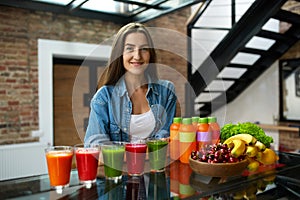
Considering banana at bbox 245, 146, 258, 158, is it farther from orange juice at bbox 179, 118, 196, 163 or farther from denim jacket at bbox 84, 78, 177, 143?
denim jacket at bbox 84, 78, 177, 143

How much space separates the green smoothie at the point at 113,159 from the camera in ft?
3.64

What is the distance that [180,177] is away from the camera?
1.21 meters

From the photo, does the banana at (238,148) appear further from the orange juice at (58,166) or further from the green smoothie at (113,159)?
the orange juice at (58,166)

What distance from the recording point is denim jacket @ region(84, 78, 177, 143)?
1463mm

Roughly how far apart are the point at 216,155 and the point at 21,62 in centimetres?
300

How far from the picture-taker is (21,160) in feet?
11.3

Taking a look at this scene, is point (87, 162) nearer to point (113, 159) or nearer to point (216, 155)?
point (113, 159)

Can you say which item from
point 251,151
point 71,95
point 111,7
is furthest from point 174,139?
point 71,95

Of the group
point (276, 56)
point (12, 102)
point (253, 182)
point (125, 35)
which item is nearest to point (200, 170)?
point (253, 182)

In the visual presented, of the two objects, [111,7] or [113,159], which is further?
[111,7]

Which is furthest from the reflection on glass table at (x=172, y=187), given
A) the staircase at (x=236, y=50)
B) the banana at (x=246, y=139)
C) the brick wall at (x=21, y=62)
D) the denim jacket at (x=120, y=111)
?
the brick wall at (x=21, y=62)

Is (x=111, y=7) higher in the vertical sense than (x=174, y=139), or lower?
higher

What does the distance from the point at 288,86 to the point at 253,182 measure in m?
3.65

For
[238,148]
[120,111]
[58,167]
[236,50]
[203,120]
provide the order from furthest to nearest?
1. [236,50]
2. [120,111]
3. [203,120]
4. [238,148]
5. [58,167]
